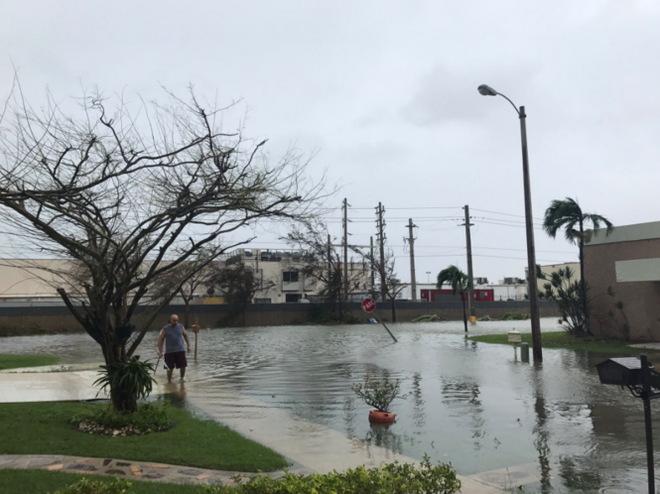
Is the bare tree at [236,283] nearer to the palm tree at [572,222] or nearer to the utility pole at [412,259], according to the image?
the utility pole at [412,259]

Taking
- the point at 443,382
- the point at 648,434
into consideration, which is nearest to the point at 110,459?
the point at 648,434

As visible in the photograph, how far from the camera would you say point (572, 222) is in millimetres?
22391

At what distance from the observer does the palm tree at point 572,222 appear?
22078 mm

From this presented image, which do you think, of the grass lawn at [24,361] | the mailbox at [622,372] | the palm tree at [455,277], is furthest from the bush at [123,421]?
the palm tree at [455,277]

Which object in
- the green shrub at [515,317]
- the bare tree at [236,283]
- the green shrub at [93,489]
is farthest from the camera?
the green shrub at [515,317]

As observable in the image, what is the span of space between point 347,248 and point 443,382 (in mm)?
40801

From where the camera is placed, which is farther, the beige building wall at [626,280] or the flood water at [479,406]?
the beige building wall at [626,280]

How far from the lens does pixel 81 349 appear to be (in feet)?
80.8

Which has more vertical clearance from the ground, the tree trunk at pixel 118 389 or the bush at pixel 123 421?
the tree trunk at pixel 118 389

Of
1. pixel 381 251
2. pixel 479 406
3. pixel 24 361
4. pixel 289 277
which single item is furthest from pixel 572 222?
pixel 289 277

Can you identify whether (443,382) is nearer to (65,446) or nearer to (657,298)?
(65,446)

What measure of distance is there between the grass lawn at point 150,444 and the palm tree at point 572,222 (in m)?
17.7

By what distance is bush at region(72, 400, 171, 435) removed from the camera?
25.2 feet

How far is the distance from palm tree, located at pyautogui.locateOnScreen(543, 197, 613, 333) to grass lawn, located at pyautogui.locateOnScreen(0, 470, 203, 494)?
1998 cm
